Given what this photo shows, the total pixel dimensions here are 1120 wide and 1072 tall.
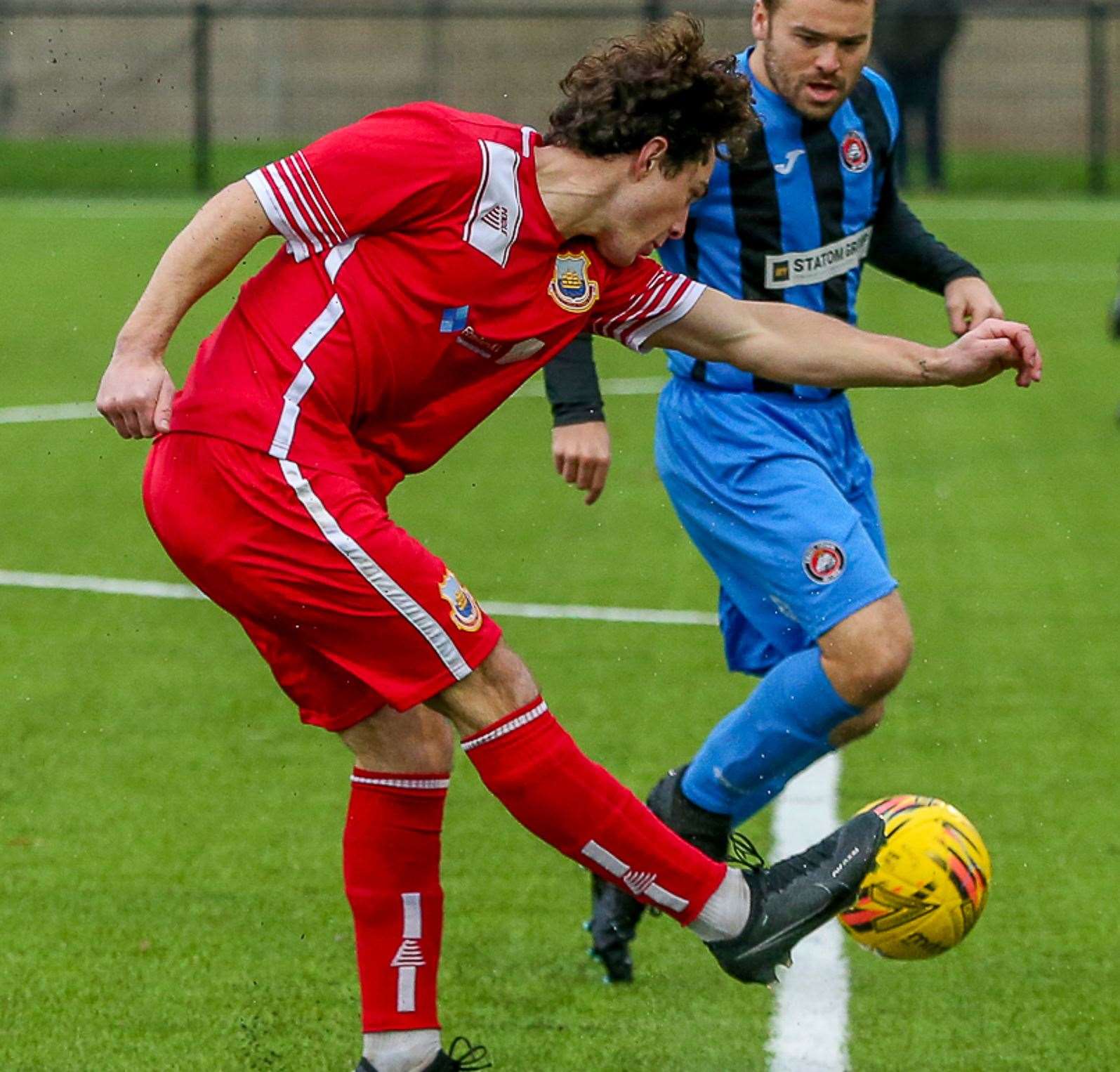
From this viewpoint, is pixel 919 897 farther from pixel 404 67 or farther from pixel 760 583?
pixel 404 67

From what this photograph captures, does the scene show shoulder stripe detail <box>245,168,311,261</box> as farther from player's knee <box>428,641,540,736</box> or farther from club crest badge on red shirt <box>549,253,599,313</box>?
player's knee <box>428,641,540,736</box>

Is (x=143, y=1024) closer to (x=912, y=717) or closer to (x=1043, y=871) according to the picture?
(x=1043, y=871)

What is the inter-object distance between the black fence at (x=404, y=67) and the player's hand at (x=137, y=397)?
76.8 feet

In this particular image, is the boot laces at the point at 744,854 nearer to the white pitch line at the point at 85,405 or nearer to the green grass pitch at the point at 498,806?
the green grass pitch at the point at 498,806

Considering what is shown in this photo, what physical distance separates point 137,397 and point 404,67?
24741mm

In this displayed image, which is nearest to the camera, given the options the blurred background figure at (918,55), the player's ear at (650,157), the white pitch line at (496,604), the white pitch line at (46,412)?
the player's ear at (650,157)

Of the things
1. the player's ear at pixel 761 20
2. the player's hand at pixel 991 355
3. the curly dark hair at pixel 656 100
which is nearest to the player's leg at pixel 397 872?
the curly dark hair at pixel 656 100

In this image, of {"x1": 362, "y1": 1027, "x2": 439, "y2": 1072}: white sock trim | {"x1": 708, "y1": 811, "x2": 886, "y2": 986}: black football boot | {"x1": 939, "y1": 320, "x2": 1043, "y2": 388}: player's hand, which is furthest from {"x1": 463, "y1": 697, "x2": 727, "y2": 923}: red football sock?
{"x1": 939, "y1": 320, "x2": 1043, "y2": 388}: player's hand

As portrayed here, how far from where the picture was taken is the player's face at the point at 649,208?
3590mm

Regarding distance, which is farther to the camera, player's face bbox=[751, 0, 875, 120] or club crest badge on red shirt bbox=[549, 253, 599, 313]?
player's face bbox=[751, 0, 875, 120]

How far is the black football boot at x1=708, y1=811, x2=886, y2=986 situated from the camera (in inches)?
142

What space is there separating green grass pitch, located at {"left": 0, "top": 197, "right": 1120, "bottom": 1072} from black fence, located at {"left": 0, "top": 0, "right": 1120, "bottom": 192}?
16.8 m

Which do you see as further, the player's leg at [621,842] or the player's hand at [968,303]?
the player's hand at [968,303]

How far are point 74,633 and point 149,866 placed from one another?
2348 mm
